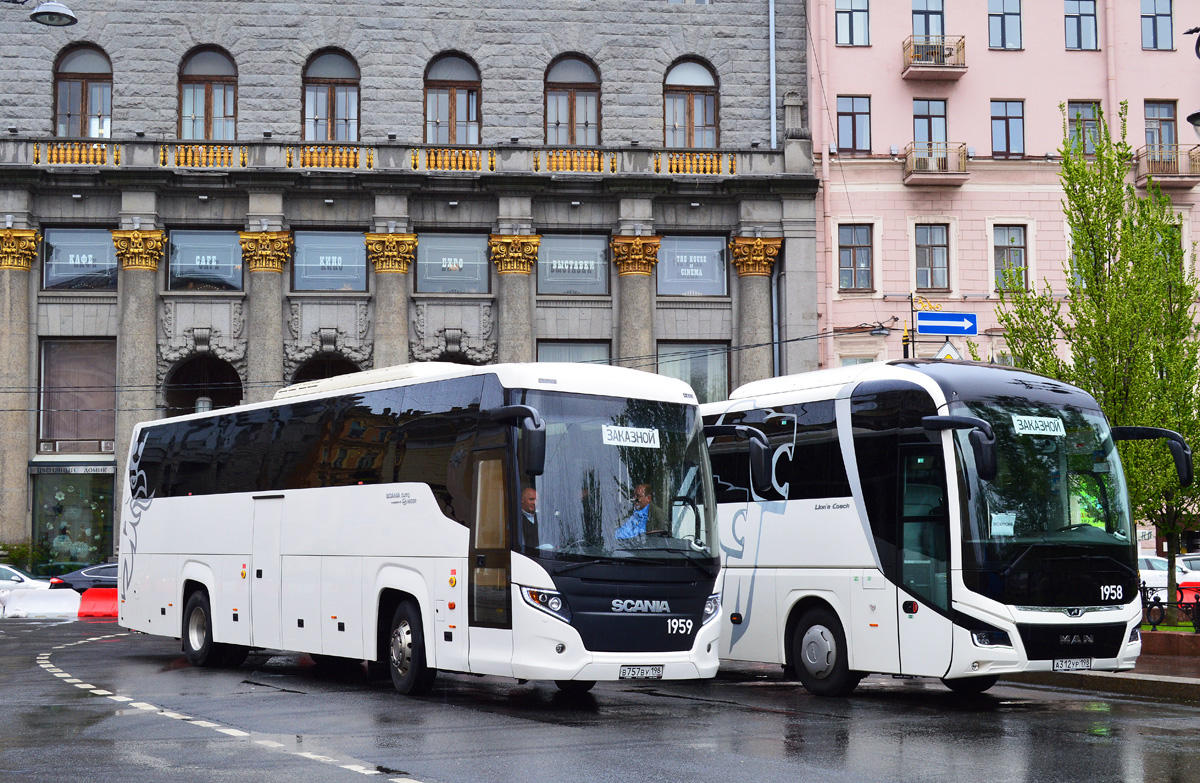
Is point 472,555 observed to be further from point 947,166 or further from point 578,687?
point 947,166

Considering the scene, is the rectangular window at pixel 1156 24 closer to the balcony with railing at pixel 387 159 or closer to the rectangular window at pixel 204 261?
the balcony with railing at pixel 387 159

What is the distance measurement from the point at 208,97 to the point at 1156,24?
27754 mm

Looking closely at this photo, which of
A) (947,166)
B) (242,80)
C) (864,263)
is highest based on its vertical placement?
(242,80)

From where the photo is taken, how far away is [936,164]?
39156mm

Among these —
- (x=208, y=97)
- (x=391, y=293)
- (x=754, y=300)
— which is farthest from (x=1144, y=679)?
(x=208, y=97)

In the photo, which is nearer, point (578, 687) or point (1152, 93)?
point (578, 687)

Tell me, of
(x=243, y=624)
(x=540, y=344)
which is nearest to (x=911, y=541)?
(x=243, y=624)

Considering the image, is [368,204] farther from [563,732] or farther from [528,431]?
[563,732]

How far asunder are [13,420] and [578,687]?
27.4 meters

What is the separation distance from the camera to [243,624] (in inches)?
723

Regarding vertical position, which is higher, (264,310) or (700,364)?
(264,310)

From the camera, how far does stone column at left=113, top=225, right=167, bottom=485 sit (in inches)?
1471

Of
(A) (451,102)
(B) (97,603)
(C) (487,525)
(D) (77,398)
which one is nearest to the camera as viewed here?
(C) (487,525)

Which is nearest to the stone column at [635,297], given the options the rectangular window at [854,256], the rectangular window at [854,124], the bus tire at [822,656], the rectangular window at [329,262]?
the rectangular window at [854,256]
